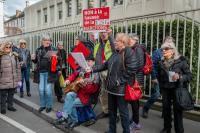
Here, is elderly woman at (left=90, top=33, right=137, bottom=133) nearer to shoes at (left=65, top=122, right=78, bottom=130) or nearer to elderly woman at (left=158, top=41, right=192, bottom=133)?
elderly woman at (left=158, top=41, right=192, bottom=133)

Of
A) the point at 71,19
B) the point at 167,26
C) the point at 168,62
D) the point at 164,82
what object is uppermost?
the point at 71,19

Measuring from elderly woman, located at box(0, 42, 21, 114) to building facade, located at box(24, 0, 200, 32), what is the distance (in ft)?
38.2

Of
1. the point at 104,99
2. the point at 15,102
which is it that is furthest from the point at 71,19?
the point at 104,99

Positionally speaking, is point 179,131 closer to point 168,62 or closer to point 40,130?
point 168,62

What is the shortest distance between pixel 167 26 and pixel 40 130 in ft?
12.6

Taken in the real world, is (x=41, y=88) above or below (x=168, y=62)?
below

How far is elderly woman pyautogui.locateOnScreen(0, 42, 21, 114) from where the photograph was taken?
794cm

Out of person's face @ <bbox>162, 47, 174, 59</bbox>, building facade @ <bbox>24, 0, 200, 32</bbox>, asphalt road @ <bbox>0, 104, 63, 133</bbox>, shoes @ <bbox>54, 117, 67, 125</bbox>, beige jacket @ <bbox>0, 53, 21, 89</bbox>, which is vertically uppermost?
building facade @ <bbox>24, 0, 200, 32</bbox>

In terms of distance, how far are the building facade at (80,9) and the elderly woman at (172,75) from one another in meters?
12.6

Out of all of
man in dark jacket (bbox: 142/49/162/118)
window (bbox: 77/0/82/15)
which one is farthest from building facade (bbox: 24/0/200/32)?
man in dark jacket (bbox: 142/49/162/118)

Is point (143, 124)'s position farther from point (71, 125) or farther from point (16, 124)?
point (16, 124)

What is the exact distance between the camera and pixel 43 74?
24.7 ft

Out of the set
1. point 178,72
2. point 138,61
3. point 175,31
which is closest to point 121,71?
point 138,61

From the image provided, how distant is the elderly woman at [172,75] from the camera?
539 centimetres
